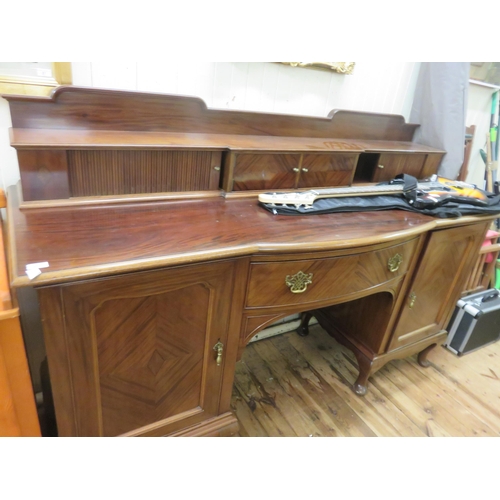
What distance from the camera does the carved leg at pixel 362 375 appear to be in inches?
59.4

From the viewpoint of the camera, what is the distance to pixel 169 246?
785mm

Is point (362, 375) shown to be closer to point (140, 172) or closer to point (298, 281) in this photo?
point (298, 281)

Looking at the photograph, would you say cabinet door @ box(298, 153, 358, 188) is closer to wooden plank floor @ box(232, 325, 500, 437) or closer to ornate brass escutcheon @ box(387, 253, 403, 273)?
ornate brass escutcheon @ box(387, 253, 403, 273)

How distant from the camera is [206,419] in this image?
3.58 ft

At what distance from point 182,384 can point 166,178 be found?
58 cm

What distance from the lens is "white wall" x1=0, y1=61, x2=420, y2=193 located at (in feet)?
3.47

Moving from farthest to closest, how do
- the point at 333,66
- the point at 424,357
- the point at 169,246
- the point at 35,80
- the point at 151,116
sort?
the point at 424,357 < the point at 333,66 < the point at 151,116 < the point at 35,80 < the point at 169,246

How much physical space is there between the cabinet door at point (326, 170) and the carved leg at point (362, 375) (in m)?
0.75

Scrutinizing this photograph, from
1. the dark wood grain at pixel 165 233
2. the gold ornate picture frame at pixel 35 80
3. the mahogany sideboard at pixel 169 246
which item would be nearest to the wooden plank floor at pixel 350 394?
the mahogany sideboard at pixel 169 246

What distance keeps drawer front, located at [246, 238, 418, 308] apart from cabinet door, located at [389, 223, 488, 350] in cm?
19

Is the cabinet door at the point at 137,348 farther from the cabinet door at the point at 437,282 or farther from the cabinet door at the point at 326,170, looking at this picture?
the cabinet door at the point at 437,282

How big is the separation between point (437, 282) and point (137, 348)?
1.20 metres

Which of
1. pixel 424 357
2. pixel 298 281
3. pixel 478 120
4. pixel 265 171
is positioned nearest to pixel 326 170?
pixel 265 171

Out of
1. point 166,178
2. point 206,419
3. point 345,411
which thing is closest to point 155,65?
point 166,178
